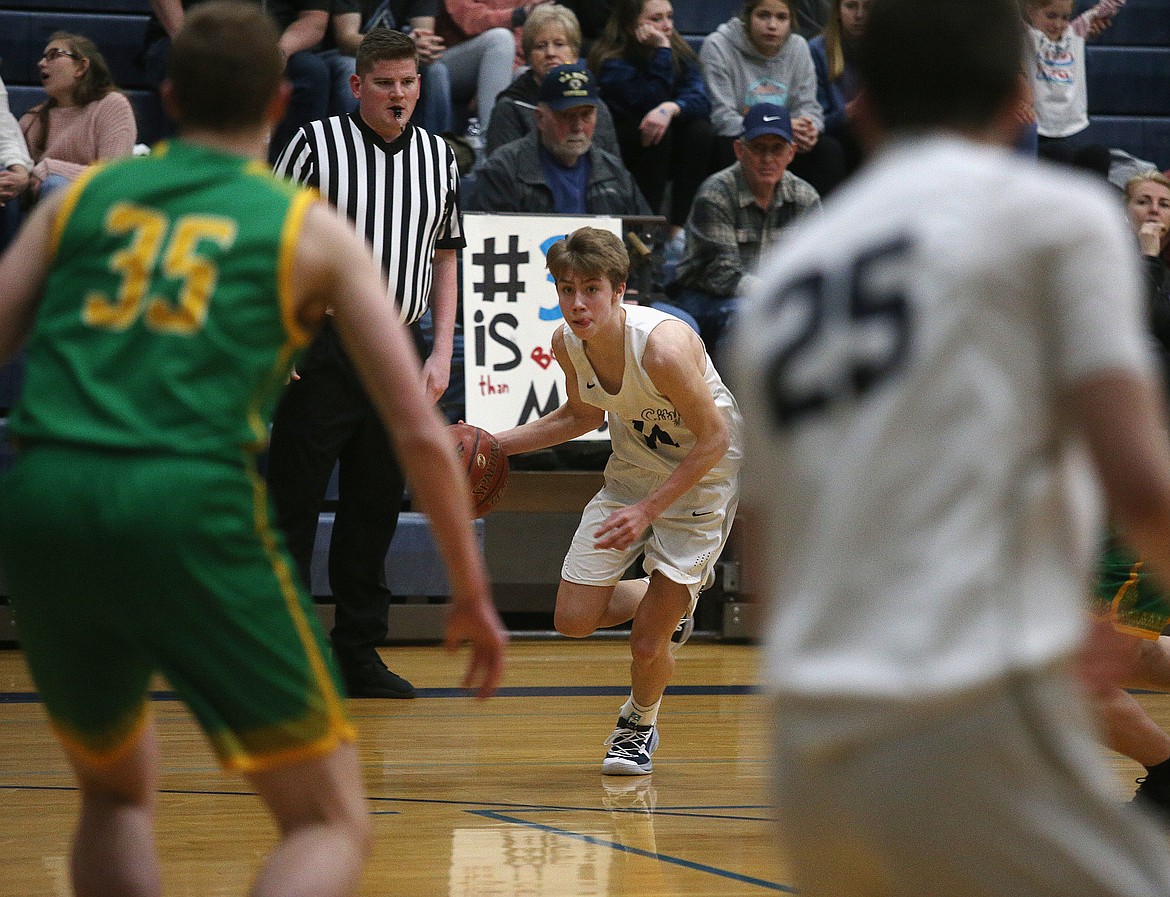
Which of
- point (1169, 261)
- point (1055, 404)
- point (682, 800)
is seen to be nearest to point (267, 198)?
point (1055, 404)

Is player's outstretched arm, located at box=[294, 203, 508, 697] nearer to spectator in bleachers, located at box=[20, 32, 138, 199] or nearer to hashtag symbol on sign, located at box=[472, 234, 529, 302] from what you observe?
hashtag symbol on sign, located at box=[472, 234, 529, 302]

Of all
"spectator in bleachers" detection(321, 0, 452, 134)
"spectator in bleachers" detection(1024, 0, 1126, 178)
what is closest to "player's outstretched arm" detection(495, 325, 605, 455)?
"spectator in bleachers" detection(321, 0, 452, 134)

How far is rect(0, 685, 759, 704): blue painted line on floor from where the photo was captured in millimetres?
6328

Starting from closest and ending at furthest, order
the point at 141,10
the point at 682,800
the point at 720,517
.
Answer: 1. the point at 682,800
2. the point at 720,517
3. the point at 141,10

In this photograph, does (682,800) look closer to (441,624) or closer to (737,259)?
(441,624)

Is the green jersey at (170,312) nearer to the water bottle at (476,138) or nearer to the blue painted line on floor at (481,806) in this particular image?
the blue painted line on floor at (481,806)

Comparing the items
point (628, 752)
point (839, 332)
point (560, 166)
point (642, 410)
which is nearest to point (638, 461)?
point (642, 410)

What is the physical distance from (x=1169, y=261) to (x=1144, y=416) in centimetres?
478

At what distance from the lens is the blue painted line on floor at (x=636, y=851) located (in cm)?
352

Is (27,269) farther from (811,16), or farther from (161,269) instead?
(811,16)

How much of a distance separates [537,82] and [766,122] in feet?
4.07

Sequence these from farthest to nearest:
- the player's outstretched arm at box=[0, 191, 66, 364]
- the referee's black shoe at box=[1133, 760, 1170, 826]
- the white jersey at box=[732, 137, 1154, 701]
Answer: the referee's black shoe at box=[1133, 760, 1170, 826]
the player's outstretched arm at box=[0, 191, 66, 364]
the white jersey at box=[732, 137, 1154, 701]

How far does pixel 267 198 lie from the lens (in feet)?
6.91

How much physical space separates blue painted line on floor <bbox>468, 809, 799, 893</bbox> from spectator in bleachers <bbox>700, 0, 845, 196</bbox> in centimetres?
541
